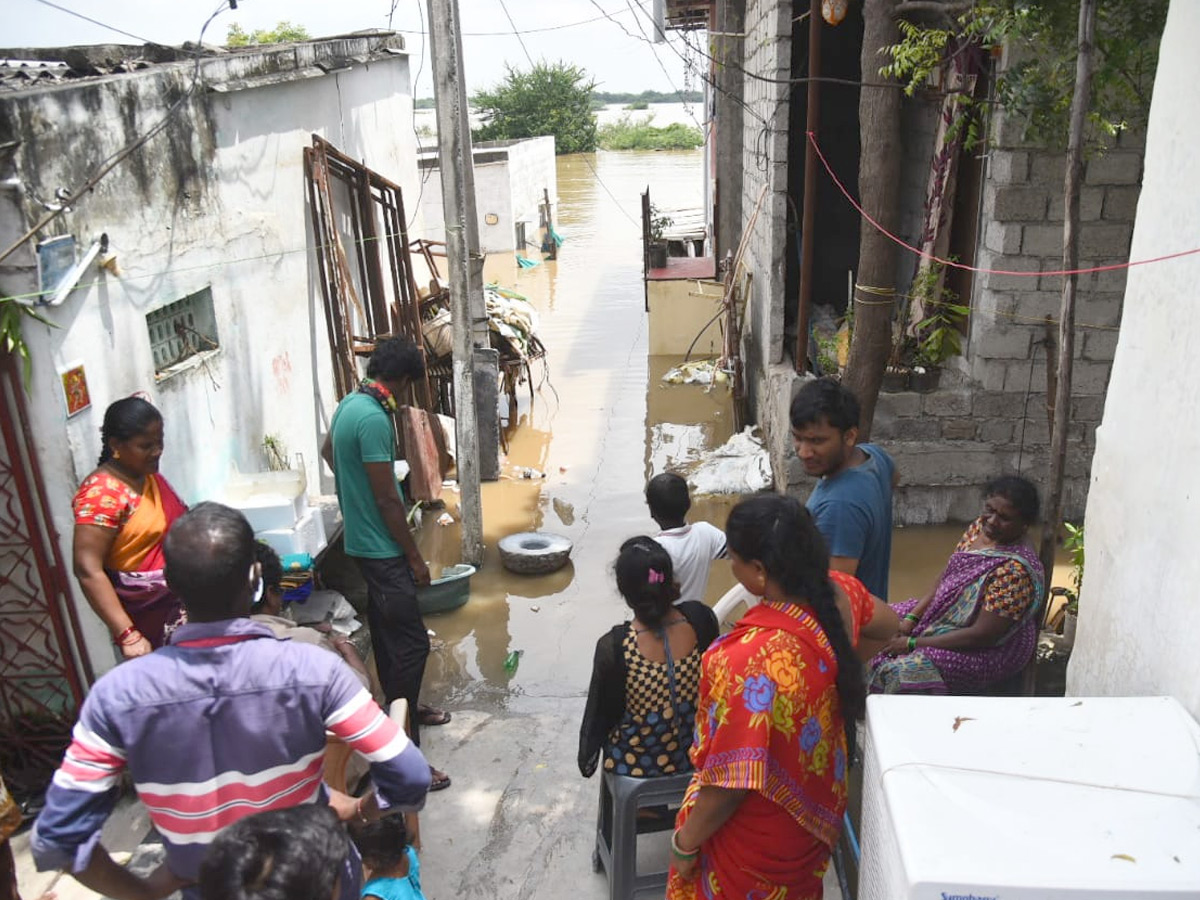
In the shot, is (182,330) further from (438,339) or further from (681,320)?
(681,320)

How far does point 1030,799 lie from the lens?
1.80 metres

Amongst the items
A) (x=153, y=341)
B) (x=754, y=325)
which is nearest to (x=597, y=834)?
(x=153, y=341)

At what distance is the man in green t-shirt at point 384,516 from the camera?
3988mm

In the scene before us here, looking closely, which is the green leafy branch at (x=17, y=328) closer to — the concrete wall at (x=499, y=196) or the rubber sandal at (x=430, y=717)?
the rubber sandal at (x=430, y=717)

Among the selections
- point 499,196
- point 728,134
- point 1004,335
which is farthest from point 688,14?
point 1004,335

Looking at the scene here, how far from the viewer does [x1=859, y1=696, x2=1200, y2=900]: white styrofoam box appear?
1638mm

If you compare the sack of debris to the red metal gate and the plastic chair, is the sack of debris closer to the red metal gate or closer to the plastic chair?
the red metal gate

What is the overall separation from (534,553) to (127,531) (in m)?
3.41

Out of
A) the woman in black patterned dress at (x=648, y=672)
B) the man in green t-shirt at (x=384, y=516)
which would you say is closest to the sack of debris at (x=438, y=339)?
the man in green t-shirt at (x=384, y=516)

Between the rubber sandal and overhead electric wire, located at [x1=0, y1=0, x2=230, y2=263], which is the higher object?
overhead electric wire, located at [x1=0, y1=0, x2=230, y2=263]

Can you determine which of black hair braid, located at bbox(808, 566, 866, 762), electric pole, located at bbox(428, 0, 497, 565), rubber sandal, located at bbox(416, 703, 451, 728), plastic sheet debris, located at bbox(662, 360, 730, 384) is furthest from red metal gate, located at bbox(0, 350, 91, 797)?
plastic sheet debris, located at bbox(662, 360, 730, 384)

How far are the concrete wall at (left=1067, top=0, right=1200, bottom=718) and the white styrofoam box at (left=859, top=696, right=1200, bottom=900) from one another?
278 millimetres

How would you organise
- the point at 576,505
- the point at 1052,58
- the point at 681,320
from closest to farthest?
the point at 1052,58 → the point at 576,505 → the point at 681,320

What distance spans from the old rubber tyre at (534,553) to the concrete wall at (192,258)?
1.52 meters
